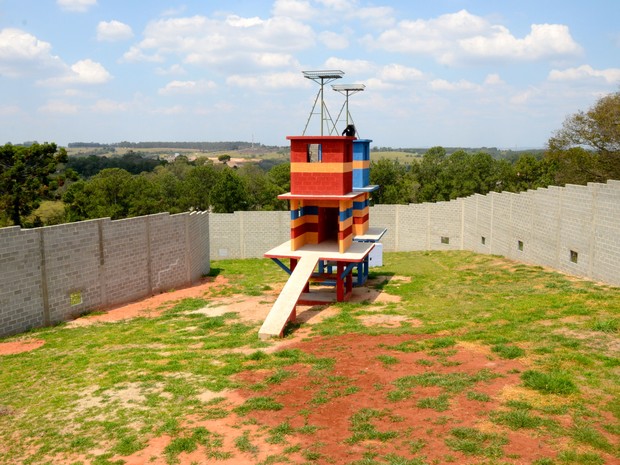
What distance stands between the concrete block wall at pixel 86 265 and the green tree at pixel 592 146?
89.9 ft

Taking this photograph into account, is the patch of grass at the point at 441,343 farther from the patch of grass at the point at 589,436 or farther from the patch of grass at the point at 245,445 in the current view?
the patch of grass at the point at 245,445

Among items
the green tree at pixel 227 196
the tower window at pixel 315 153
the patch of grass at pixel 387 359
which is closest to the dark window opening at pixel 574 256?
the tower window at pixel 315 153

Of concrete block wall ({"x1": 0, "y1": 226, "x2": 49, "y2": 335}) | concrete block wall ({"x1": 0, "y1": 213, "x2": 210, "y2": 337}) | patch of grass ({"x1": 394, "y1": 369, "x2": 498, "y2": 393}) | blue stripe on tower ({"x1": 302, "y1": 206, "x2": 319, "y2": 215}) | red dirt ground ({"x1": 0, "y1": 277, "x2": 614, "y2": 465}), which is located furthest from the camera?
blue stripe on tower ({"x1": 302, "y1": 206, "x2": 319, "y2": 215})

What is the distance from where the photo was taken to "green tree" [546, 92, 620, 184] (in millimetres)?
33312

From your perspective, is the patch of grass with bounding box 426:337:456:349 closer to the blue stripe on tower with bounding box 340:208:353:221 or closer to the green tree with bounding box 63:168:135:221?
the blue stripe on tower with bounding box 340:208:353:221

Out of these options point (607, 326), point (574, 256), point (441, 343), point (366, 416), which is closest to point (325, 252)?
point (441, 343)

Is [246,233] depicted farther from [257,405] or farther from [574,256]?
[257,405]

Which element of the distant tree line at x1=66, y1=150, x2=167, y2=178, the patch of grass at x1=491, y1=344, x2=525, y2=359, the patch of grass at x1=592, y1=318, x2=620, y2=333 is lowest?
the patch of grass at x1=491, y1=344, x2=525, y2=359

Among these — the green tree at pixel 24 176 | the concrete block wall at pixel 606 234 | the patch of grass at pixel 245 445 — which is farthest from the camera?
the green tree at pixel 24 176

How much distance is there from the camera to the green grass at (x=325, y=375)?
25.8 ft

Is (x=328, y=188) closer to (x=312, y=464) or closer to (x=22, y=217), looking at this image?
(x=312, y=464)

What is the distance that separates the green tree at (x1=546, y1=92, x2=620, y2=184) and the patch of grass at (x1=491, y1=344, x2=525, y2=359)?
91.2 feet

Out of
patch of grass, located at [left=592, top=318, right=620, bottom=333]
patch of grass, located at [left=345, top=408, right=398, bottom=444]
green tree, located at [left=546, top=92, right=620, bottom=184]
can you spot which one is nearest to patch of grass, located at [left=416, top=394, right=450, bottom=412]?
A: patch of grass, located at [left=345, top=408, right=398, bottom=444]

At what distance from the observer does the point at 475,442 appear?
24.2ft
